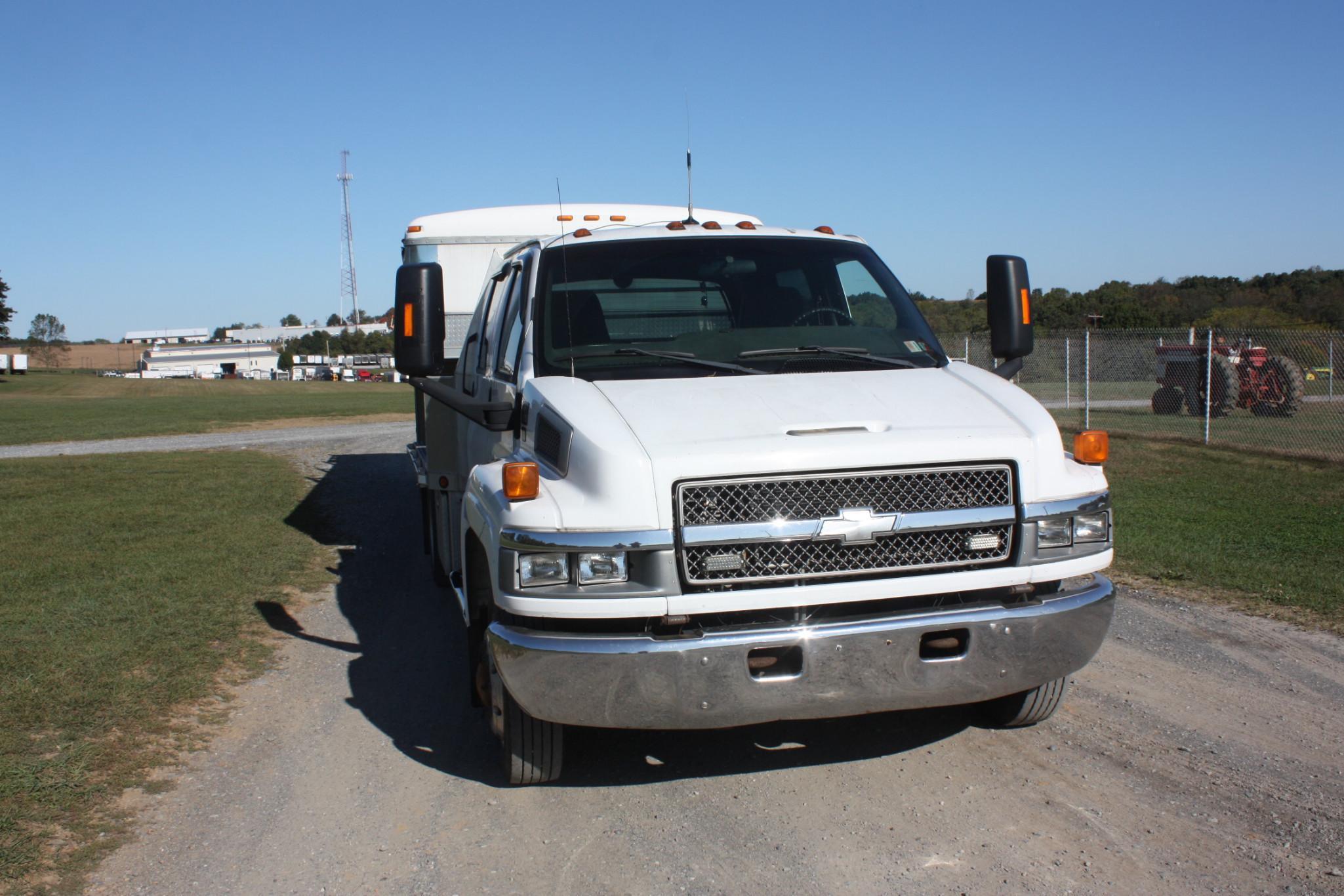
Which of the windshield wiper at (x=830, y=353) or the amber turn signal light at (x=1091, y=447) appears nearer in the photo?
the amber turn signal light at (x=1091, y=447)

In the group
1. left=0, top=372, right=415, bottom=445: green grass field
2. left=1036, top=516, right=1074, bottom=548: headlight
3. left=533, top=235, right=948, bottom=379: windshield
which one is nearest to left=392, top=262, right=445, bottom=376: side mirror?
left=533, top=235, right=948, bottom=379: windshield

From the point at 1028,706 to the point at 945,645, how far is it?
1.06 m

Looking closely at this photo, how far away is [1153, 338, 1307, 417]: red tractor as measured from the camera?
2066cm

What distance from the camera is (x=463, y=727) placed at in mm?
5164

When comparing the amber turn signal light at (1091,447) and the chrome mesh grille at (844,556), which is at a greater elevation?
the amber turn signal light at (1091,447)

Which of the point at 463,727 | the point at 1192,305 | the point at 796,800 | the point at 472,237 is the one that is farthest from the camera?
the point at 1192,305

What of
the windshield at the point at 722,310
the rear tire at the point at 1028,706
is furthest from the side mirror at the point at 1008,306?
the rear tire at the point at 1028,706

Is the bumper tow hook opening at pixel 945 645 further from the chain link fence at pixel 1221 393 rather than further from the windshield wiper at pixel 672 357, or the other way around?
the chain link fence at pixel 1221 393

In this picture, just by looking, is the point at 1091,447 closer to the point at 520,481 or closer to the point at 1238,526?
the point at 520,481

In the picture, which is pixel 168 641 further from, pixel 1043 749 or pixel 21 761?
pixel 1043 749

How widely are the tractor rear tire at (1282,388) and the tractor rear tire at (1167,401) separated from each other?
1.37m

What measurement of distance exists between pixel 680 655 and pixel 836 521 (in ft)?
2.31

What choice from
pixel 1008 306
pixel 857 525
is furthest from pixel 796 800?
pixel 1008 306

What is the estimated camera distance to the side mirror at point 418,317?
504 centimetres
